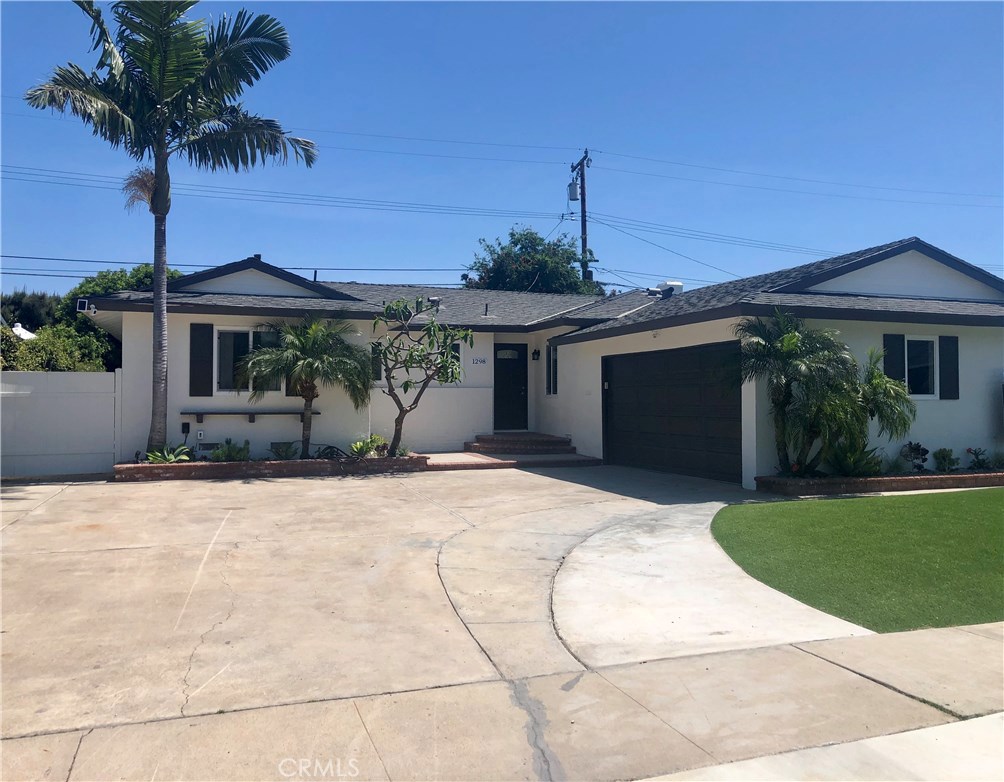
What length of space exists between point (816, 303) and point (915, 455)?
347 cm

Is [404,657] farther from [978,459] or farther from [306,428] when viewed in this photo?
[978,459]

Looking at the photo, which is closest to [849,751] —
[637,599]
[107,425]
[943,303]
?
[637,599]

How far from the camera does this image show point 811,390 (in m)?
11.5

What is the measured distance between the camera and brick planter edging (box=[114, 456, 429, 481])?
→ 1343cm

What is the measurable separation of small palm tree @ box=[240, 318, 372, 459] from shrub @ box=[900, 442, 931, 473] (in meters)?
10.5

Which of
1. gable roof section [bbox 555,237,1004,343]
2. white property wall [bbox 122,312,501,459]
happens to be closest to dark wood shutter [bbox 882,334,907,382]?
gable roof section [bbox 555,237,1004,343]

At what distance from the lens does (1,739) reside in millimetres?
3848

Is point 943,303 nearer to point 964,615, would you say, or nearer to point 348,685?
point 964,615

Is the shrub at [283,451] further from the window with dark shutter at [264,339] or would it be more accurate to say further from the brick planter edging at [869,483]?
the brick planter edging at [869,483]

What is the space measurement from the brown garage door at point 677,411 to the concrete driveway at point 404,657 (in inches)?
163

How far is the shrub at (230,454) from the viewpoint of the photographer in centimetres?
1438

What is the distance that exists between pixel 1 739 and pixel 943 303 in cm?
1622

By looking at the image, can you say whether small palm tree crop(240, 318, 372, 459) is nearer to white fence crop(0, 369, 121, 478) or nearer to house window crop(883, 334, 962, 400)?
white fence crop(0, 369, 121, 478)

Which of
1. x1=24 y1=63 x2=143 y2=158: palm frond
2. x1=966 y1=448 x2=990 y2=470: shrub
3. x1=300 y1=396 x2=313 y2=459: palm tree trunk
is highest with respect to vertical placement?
x1=24 y1=63 x2=143 y2=158: palm frond
